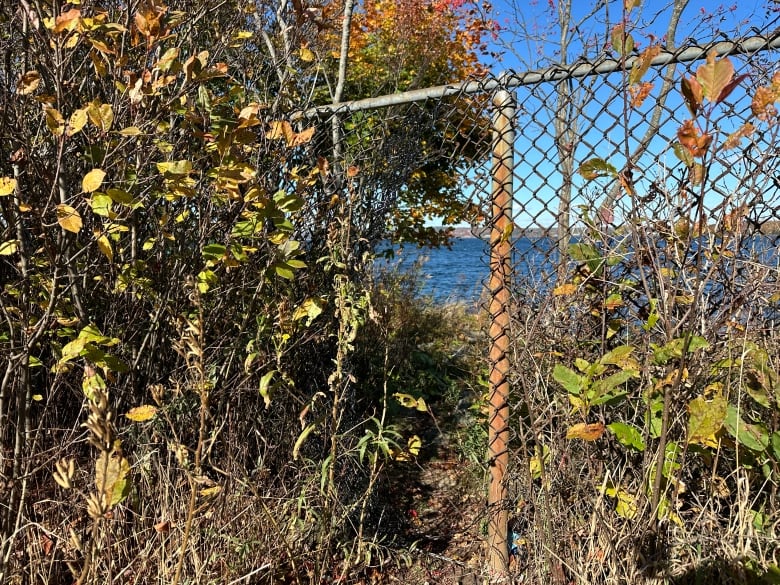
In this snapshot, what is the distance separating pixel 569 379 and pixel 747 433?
497mm

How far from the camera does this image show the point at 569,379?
161 cm

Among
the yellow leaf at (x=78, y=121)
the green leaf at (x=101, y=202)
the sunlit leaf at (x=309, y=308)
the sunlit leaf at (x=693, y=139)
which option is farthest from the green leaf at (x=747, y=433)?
the yellow leaf at (x=78, y=121)

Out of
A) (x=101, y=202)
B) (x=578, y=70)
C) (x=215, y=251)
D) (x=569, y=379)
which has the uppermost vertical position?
(x=578, y=70)

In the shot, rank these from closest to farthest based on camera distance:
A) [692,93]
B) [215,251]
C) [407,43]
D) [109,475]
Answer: [109,475] < [692,93] < [215,251] < [407,43]

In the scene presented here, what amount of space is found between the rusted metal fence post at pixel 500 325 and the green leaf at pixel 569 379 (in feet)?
1.04

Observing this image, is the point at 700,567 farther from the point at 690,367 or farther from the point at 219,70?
the point at 219,70

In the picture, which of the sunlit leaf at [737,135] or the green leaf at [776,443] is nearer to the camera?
the sunlit leaf at [737,135]

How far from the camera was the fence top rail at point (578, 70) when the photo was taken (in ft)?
5.00

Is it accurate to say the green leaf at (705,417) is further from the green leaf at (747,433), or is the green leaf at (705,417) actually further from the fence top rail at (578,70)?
the fence top rail at (578,70)

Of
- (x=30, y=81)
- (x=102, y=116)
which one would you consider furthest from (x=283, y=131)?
(x=30, y=81)

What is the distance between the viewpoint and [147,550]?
162 cm

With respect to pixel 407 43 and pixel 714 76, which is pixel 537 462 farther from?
pixel 407 43

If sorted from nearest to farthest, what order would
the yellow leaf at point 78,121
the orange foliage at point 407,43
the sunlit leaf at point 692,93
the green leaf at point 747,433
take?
the sunlit leaf at point 692,93, the yellow leaf at point 78,121, the green leaf at point 747,433, the orange foliage at point 407,43

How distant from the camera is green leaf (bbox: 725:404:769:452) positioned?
58.0 inches
